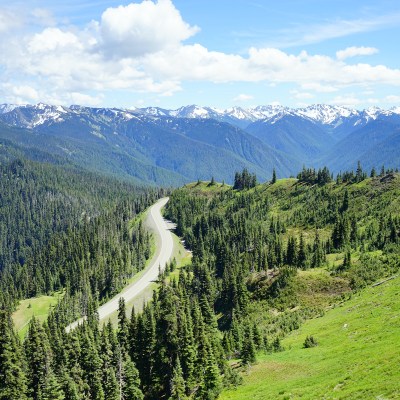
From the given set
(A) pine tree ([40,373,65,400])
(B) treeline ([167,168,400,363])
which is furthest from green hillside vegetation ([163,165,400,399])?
(A) pine tree ([40,373,65,400])

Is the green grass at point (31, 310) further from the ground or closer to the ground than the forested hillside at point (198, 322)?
closer to the ground

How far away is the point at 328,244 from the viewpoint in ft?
451

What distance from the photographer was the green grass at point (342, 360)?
117ft

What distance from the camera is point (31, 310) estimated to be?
16325 centimetres

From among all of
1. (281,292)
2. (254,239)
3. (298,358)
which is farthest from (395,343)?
(254,239)

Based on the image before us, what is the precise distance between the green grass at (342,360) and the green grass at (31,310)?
119 meters

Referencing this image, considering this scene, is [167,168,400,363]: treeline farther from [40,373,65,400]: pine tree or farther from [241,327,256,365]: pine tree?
[40,373,65,400]: pine tree

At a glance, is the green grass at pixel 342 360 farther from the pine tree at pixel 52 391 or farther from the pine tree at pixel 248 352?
the pine tree at pixel 52 391

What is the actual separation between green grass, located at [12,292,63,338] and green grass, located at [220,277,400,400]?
11942cm

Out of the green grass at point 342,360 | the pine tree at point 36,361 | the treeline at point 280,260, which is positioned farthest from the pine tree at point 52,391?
the treeline at point 280,260

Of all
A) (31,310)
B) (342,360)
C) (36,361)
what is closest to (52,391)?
(36,361)

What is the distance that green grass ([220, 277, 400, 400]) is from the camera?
35.5m

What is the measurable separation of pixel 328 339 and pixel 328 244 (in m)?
82.5

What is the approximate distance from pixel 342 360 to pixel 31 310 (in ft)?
484
